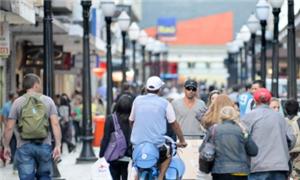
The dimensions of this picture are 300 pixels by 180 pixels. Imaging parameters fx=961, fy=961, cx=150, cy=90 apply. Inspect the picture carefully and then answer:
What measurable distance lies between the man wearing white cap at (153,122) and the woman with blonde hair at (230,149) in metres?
1.24

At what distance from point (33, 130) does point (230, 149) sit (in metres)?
2.73

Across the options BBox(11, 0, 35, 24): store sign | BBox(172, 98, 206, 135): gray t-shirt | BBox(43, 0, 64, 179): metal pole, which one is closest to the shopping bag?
BBox(172, 98, 206, 135): gray t-shirt

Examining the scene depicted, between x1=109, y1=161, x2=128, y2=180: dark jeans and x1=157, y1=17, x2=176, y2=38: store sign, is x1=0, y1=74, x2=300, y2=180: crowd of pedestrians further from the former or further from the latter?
x1=157, y1=17, x2=176, y2=38: store sign

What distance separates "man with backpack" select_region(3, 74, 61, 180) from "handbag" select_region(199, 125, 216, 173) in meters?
2.34

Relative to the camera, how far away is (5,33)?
19578 millimetres

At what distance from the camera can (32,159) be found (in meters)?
12.0

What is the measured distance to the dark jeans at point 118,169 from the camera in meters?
12.9

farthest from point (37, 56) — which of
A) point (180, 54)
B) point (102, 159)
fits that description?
point (180, 54)

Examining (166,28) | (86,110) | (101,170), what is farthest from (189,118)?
(166,28)

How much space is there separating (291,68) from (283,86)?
17.5 metres

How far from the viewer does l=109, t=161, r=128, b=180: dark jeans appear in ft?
42.2

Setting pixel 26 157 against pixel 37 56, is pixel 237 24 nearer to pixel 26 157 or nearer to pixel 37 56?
pixel 37 56

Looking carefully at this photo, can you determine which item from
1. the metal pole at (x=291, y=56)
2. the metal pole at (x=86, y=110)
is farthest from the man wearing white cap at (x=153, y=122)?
the metal pole at (x=86, y=110)

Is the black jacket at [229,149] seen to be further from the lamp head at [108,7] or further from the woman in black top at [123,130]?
the lamp head at [108,7]
